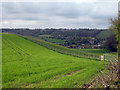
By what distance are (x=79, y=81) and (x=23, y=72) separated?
631 centimetres

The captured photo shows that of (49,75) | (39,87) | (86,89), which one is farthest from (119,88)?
(49,75)

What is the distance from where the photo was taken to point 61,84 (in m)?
11.4

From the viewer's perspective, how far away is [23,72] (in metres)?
14.7

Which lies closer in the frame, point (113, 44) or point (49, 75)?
point (49, 75)

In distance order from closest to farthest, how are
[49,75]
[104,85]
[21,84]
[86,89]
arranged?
[104,85] < [86,89] < [21,84] < [49,75]

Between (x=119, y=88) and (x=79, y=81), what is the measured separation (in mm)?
3639

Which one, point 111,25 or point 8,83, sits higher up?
point 111,25

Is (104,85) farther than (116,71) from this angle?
No

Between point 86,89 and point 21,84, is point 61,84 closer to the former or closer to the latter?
point 86,89

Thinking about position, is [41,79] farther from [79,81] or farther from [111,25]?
[111,25]

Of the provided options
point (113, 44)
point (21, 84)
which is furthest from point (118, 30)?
point (113, 44)

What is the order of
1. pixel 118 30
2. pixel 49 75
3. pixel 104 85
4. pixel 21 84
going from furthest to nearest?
1. pixel 118 30
2. pixel 49 75
3. pixel 21 84
4. pixel 104 85

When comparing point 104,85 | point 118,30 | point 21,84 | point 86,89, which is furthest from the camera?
point 118,30

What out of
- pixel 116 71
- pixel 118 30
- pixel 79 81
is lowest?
pixel 79 81
